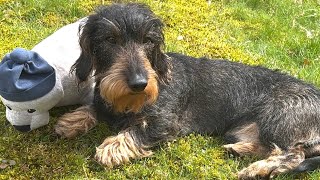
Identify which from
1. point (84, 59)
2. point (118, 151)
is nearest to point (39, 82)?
point (84, 59)

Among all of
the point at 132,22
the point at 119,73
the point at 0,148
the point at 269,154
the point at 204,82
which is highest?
the point at 132,22

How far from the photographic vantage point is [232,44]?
6988 millimetres

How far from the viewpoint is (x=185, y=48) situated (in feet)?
22.1

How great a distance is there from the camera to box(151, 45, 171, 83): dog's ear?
187 inches

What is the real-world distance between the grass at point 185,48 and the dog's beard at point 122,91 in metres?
0.62

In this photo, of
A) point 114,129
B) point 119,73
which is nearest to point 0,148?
point 114,129

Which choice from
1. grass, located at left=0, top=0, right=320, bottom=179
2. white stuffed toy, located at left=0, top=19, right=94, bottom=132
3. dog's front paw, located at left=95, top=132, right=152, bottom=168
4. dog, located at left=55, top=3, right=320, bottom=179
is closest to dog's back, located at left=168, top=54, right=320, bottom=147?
dog, located at left=55, top=3, right=320, bottom=179

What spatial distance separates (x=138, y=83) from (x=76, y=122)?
1148mm

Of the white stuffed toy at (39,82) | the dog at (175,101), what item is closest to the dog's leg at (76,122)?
the dog at (175,101)

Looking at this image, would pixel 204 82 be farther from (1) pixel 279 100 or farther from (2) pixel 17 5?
(2) pixel 17 5

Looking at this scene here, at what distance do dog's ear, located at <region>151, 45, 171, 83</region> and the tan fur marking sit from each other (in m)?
0.26

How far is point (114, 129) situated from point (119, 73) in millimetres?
942

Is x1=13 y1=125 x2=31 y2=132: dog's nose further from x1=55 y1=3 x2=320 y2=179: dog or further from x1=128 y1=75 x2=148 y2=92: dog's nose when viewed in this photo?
x1=128 y1=75 x2=148 y2=92: dog's nose

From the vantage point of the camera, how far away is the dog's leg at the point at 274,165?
4637 mm
